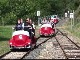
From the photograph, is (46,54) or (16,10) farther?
(16,10)

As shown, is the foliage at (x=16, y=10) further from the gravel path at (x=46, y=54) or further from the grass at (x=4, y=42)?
the gravel path at (x=46, y=54)

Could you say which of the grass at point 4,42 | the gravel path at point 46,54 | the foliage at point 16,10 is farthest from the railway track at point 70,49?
the foliage at point 16,10


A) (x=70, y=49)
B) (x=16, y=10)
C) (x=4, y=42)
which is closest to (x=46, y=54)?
(x=70, y=49)

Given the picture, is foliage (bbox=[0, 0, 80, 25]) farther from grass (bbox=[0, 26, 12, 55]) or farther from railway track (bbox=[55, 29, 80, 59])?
railway track (bbox=[55, 29, 80, 59])

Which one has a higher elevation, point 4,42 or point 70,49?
point 70,49

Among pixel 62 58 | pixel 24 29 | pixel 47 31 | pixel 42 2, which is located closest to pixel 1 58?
pixel 62 58

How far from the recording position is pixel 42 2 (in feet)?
340

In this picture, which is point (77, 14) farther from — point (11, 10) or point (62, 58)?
point (62, 58)

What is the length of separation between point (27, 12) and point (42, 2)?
104 feet

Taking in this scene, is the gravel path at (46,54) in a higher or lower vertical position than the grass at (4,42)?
higher

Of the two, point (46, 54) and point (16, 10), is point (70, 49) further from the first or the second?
point (16, 10)

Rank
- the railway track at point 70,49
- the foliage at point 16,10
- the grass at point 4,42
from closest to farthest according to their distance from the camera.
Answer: the railway track at point 70,49 < the grass at point 4,42 < the foliage at point 16,10

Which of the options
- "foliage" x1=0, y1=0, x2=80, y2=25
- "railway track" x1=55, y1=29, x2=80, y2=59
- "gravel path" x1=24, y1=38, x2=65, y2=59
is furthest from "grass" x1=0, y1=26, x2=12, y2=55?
"foliage" x1=0, y1=0, x2=80, y2=25

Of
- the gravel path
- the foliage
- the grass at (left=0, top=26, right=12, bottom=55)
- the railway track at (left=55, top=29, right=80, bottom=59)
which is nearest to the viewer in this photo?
the gravel path
